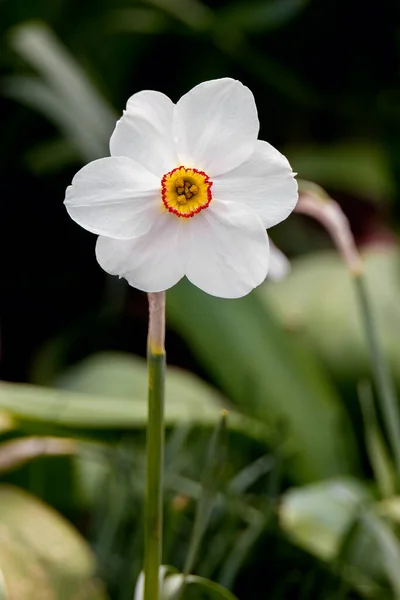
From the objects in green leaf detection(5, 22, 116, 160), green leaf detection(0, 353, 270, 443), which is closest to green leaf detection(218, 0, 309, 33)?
green leaf detection(5, 22, 116, 160)

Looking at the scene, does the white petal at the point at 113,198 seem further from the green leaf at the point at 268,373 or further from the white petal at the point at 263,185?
the green leaf at the point at 268,373

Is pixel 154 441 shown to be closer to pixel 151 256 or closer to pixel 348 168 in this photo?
pixel 151 256

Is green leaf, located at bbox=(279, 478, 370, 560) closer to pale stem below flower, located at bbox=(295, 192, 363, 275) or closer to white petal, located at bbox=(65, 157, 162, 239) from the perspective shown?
pale stem below flower, located at bbox=(295, 192, 363, 275)

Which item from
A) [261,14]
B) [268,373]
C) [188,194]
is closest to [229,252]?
[188,194]

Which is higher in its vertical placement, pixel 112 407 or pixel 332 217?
pixel 332 217

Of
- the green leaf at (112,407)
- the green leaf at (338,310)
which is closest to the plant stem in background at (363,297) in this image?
the green leaf at (112,407)

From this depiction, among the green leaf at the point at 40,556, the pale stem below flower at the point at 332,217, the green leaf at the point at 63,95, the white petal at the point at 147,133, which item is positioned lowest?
the green leaf at the point at 40,556

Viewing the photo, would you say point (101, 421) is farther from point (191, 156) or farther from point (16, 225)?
point (16, 225)
